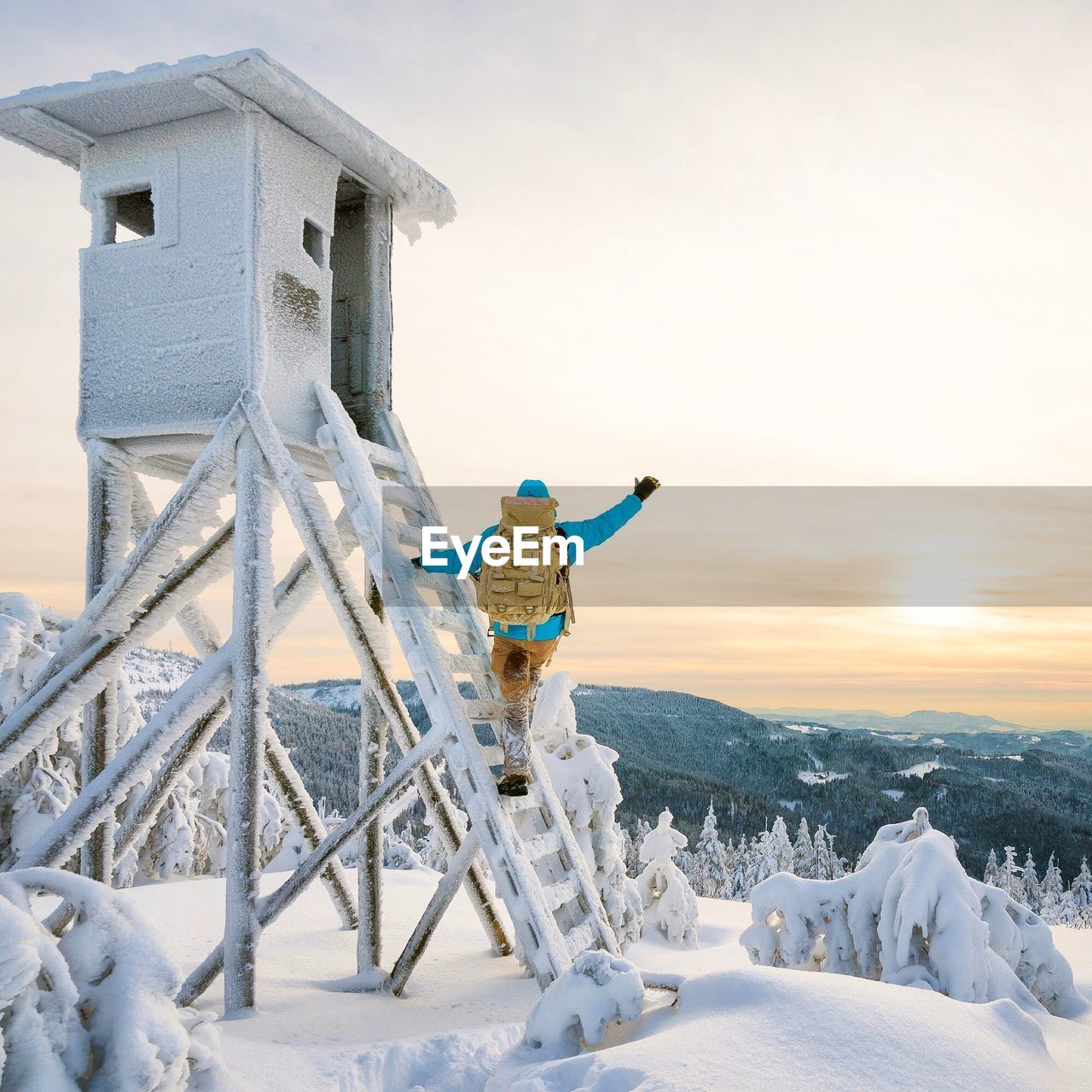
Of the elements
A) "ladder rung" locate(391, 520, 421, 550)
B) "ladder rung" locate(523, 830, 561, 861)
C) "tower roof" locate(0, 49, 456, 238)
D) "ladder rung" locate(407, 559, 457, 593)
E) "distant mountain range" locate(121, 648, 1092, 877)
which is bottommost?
"distant mountain range" locate(121, 648, 1092, 877)

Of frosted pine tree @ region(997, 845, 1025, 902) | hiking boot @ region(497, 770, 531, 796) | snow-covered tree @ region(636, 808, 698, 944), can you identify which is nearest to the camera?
hiking boot @ region(497, 770, 531, 796)

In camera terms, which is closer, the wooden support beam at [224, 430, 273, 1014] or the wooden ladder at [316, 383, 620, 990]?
the wooden ladder at [316, 383, 620, 990]

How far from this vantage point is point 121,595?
7852 millimetres

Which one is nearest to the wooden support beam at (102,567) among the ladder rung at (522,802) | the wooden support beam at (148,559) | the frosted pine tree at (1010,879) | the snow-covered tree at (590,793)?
the wooden support beam at (148,559)

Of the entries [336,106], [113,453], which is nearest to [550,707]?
[113,453]

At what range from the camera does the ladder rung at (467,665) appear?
734cm

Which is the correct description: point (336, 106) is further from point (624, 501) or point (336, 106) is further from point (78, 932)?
point (78, 932)

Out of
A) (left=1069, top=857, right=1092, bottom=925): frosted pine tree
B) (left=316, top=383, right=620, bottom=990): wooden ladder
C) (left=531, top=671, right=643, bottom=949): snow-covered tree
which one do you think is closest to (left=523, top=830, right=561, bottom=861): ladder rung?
(left=316, top=383, right=620, bottom=990): wooden ladder

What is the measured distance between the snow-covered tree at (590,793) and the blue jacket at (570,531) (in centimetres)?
551

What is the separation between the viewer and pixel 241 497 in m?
7.49

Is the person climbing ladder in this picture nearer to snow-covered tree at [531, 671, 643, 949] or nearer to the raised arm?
the raised arm

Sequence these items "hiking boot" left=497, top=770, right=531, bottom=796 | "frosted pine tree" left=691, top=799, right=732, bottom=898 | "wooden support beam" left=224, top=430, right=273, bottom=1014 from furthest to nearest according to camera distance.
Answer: "frosted pine tree" left=691, top=799, right=732, bottom=898 < "wooden support beam" left=224, top=430, right=273, bottom=1014 < "hiking boot" left=497, top=770, right=531, bottom=796

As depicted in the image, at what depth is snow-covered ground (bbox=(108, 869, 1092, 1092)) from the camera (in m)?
3.67

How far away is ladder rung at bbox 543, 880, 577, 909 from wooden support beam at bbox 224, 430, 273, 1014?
2181mm
